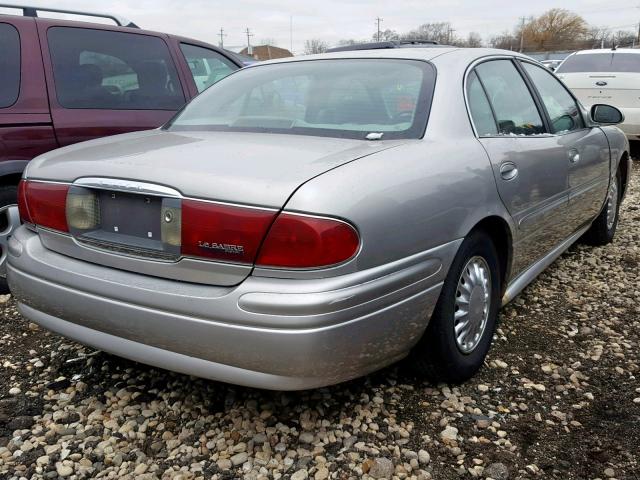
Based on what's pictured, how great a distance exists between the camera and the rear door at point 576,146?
3488 millimetres

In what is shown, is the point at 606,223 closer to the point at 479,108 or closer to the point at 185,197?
the point at 479,108

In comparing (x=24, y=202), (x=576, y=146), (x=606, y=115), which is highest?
(x=606, y=115)

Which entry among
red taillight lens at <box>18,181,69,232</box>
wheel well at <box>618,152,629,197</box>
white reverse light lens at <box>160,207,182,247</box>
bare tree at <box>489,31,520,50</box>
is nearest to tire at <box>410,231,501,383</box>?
white reverse light lens at <box>160,207,182,247</box>

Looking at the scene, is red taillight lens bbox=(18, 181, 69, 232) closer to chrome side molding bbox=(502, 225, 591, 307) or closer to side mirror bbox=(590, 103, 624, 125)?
chrome side molding bbox=(502, 225, 591, 307)

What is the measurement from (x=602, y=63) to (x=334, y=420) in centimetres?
871

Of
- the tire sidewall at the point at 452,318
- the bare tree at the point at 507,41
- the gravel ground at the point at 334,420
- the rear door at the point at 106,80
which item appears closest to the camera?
the gravel ground at the point at 334,420

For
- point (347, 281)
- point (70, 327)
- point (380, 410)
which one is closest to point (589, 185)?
point (380, 410)

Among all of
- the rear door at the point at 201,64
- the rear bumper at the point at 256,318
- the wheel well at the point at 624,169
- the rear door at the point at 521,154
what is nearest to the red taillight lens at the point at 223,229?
the rear bumper at the point at 256,318

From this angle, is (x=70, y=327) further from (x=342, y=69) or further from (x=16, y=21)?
(x=16, y=21)

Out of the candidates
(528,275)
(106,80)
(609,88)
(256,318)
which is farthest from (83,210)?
(609,88)

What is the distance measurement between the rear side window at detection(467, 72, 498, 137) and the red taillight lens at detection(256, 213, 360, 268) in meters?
1.10

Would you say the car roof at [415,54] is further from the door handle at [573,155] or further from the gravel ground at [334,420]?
the gravel ground at [334,420]

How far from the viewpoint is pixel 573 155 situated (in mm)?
3463

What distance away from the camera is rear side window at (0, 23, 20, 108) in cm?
346
